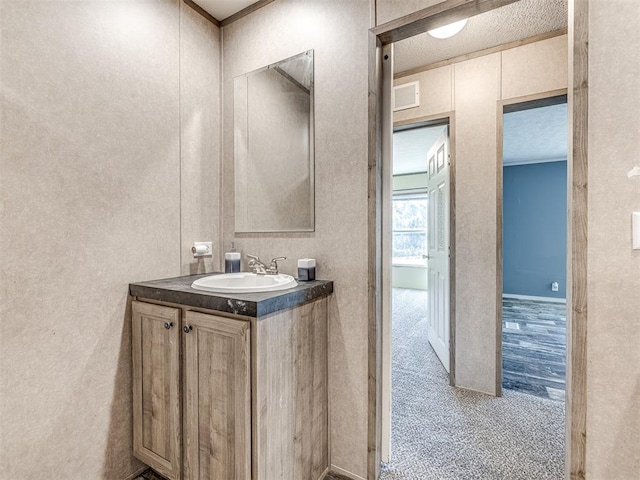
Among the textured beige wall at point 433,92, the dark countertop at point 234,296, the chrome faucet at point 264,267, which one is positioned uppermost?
the textured beige wall at point 433,92

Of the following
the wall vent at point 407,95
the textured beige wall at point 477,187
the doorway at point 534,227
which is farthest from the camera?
the doorway at point 534,227

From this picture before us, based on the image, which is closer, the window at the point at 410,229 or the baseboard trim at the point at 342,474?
the baseboard trim at the point at 342,474

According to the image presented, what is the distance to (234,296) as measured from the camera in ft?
3.93

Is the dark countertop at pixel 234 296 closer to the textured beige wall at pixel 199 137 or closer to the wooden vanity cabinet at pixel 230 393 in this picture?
the wooden vanity cabinet at pixel 230 393

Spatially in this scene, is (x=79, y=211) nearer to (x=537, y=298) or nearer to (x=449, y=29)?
(x=449, y=29)

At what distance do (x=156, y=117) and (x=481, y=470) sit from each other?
98.6 inches

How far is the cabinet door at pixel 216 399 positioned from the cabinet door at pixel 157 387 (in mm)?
70

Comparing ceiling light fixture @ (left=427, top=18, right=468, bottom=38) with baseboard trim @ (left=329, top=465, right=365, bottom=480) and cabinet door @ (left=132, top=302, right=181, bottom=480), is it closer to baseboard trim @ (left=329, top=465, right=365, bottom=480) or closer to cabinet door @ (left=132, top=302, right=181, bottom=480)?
cabinet door @ (left=132, top=302, right=181, bottom=480)

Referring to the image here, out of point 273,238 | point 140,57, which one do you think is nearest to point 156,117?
point 140,57

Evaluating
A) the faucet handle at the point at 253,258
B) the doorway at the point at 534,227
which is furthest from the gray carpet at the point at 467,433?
the doorway at the point at 534,227

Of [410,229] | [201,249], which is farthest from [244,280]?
[410,229]

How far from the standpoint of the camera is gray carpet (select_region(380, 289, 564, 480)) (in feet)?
5.16

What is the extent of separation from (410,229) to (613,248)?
605cm

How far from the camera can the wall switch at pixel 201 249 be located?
182 cm
